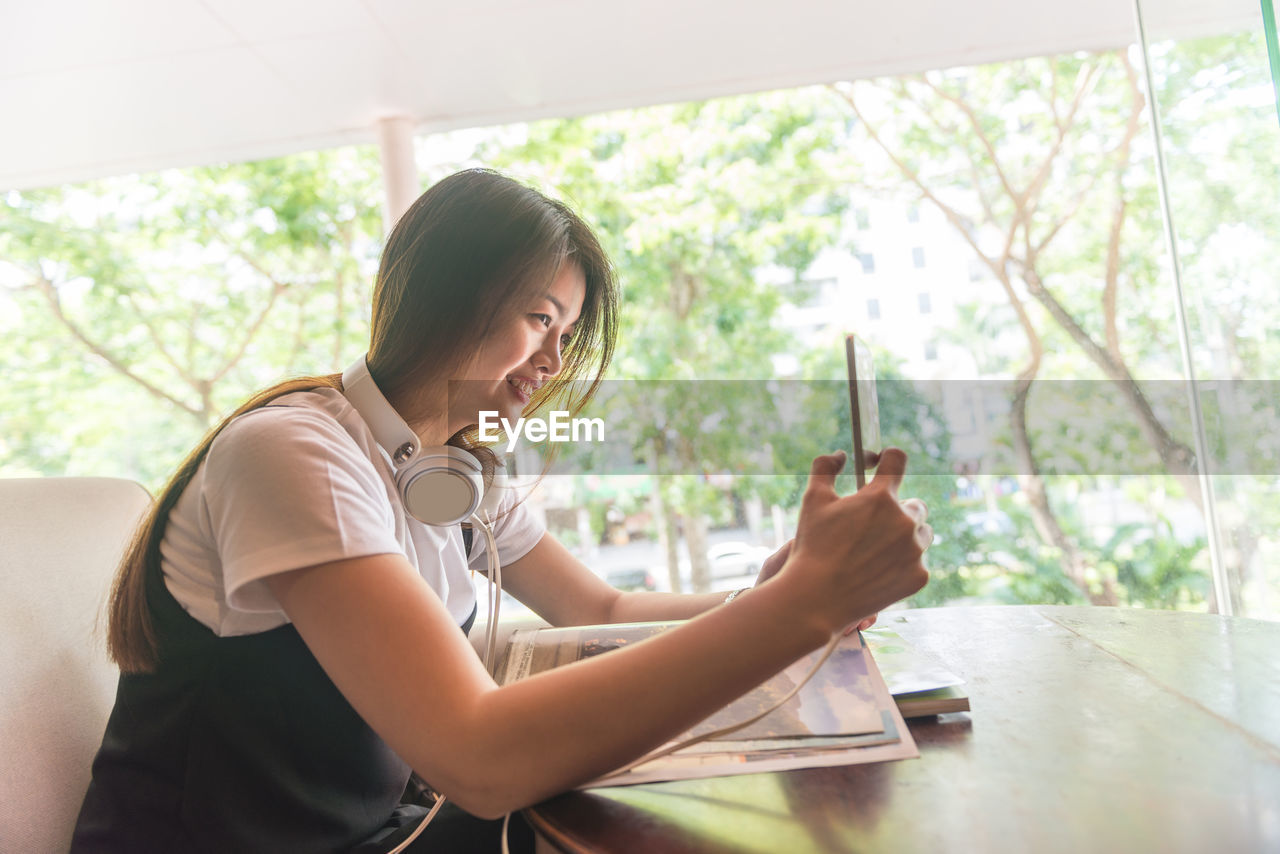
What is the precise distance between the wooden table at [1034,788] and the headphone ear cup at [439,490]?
0.35 meters

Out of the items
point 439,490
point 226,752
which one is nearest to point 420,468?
point 439,490

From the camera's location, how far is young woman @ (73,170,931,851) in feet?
2.07

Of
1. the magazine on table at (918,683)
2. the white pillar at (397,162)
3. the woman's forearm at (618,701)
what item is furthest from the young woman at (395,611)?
the white pillar at (397,162)

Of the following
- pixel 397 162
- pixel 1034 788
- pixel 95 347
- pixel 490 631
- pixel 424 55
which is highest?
pixel 424 55

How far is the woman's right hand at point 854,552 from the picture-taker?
0.64 m

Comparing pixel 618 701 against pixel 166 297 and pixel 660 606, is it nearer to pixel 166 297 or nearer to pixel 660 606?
pixel 660 606

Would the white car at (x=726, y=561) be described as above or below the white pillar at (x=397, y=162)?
below

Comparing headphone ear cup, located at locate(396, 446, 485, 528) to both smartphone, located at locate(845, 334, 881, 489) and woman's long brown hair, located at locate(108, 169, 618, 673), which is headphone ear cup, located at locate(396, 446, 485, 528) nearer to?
woman's long brown hair, located at locate(108, 169, 618, 673)

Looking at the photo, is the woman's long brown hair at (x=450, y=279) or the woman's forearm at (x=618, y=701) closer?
the woman's forearm at (x=618, y=701)

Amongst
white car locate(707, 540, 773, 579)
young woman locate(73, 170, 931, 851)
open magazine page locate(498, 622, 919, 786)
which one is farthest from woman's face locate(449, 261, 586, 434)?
white car locate(707, 540, 773, 579)

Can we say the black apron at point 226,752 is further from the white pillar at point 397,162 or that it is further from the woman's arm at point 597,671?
the white pillar at point 397,162

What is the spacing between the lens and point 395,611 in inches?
26.5

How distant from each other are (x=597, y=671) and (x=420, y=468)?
1.21 ft

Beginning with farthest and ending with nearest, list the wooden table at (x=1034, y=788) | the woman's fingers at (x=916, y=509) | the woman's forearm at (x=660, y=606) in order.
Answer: the woman's forearm at (x=660, y=606) → the woman's fingers at (x=916, y=509) → the wooden table at (x=1034, y=788)
